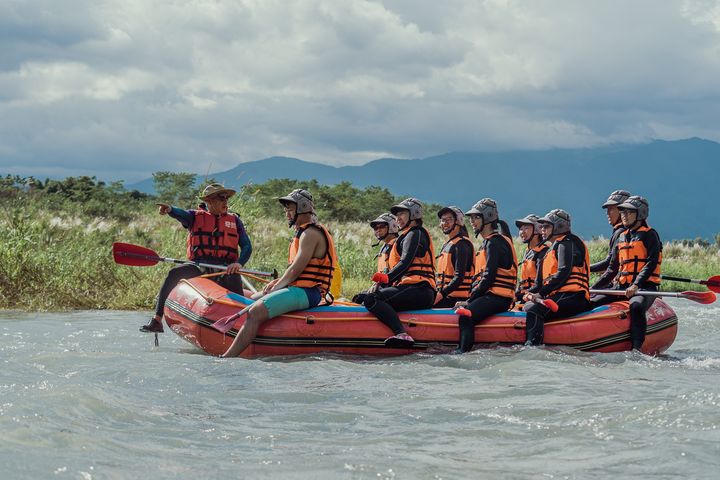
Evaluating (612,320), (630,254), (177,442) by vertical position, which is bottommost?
(177,442)

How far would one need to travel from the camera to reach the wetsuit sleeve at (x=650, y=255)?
9008 millimetres

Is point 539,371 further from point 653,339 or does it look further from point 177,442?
point 177,442

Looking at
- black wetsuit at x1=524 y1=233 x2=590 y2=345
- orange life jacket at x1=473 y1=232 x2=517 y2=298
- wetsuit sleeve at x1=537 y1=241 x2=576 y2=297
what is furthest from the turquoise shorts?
wetsuit sleeve at x1=537 y1=241 x2=576 y2=297

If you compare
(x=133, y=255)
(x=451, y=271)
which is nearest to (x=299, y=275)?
(x=451, y=271)

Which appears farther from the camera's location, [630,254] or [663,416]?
[630,254]

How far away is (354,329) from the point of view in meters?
8.39

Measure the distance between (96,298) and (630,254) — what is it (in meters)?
6.98

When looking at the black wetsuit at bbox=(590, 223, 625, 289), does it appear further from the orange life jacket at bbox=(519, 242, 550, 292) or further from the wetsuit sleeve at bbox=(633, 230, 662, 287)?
the orange life jacket at bbox=(519, 242, 550, 292)

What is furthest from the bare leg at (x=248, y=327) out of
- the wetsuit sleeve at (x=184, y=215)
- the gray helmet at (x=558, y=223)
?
the gray helmet at (x=558, y=223)

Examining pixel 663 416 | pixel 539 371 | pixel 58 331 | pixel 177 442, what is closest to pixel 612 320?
pixel 539 371

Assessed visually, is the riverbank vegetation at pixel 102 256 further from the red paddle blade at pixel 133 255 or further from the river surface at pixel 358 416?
the river surface at pixel 358 416

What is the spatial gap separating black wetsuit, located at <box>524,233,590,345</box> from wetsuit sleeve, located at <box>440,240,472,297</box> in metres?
0.85

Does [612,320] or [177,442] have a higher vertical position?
[612,320]

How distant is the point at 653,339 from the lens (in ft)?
29.5
